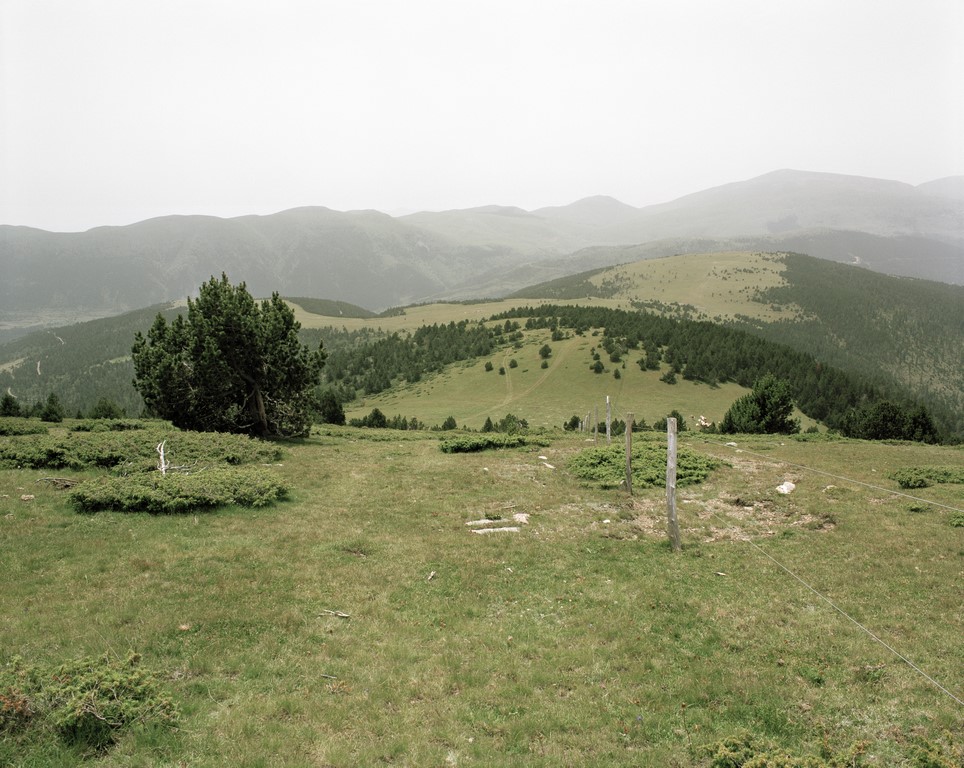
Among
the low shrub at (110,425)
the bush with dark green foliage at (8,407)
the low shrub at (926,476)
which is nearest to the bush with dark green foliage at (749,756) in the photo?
the low shrub at (926,476)

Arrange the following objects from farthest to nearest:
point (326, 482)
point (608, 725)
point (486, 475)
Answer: point (486, 475) < point (326, 482) < point (608, 725)

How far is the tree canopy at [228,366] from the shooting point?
2903cm

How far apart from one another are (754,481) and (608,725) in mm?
17850

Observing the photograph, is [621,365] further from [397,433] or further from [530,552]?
[530,552]

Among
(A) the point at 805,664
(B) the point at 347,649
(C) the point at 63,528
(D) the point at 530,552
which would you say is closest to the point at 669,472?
(D) the point at 530,552

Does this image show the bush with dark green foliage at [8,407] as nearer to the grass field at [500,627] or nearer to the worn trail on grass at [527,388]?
the grass field at [500,627]

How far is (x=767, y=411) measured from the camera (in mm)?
44031

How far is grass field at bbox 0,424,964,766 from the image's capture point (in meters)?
7.37

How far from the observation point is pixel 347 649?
9555 millimetres

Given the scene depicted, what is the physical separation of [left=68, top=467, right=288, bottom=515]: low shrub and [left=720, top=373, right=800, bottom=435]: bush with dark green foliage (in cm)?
3984

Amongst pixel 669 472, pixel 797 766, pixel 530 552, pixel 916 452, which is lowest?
pixel 916 452

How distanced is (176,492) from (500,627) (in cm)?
1213

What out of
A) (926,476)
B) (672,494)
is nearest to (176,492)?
Result: (672,494)

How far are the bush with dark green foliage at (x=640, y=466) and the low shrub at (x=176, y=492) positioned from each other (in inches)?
530
